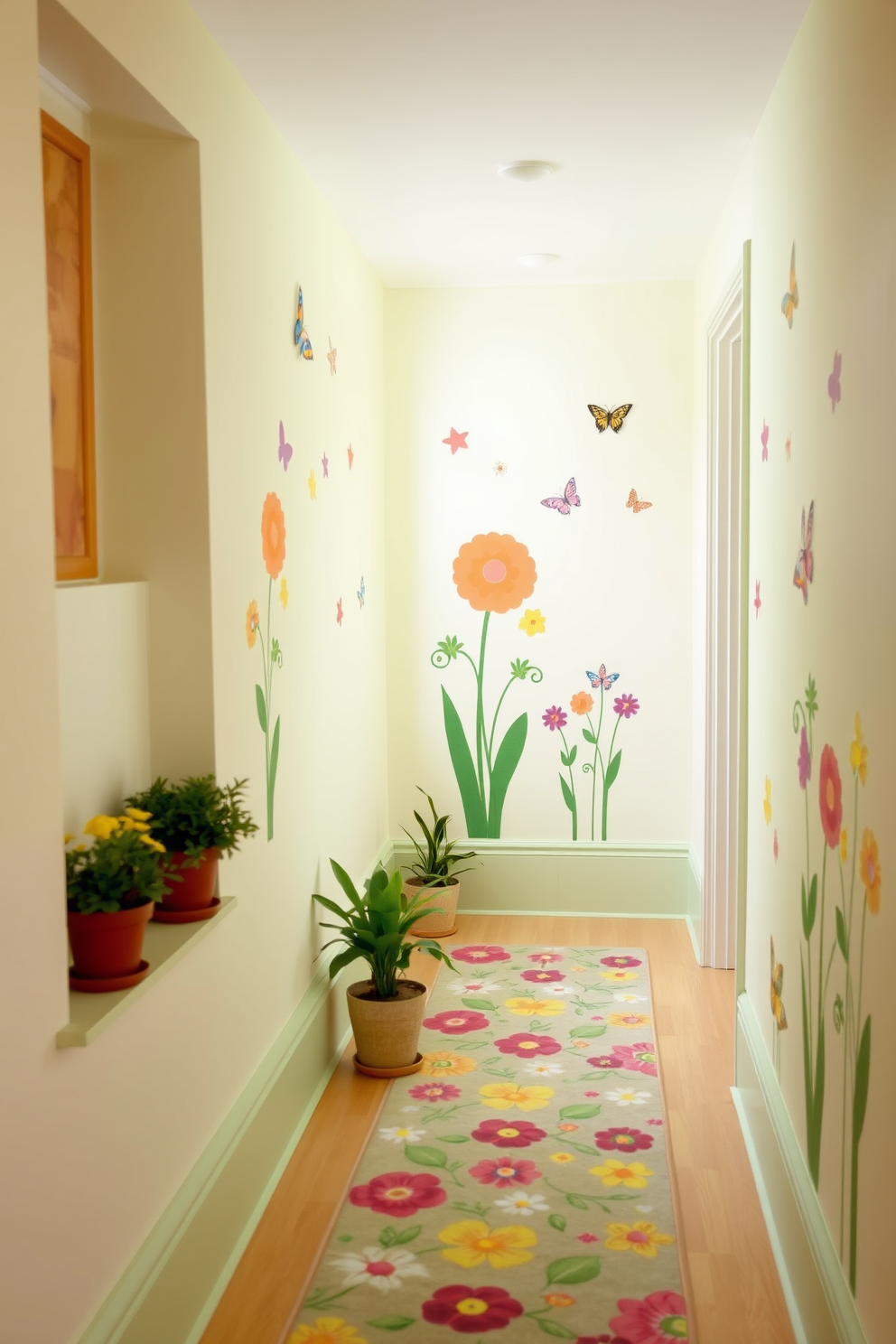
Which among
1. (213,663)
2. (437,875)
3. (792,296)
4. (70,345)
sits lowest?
(437,875)

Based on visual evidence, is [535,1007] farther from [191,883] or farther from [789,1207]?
[191,883]

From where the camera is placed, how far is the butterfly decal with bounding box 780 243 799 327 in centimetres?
238

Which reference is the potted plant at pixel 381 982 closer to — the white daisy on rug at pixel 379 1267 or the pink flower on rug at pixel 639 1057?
the pink flower on rug at pixel 639 1057

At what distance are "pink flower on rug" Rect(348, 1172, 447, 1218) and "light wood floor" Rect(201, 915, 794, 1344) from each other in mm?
51

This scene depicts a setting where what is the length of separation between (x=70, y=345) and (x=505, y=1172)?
81.4 inches

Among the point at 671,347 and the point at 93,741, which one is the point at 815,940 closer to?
the point at 93,741

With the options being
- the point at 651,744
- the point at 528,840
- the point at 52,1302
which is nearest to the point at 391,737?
the point at 528,840

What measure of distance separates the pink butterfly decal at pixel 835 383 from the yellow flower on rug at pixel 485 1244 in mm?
1796

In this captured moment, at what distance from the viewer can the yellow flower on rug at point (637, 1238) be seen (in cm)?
248

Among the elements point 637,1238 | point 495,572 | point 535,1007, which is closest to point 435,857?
point 535,1007

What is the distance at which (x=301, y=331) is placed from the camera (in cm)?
312

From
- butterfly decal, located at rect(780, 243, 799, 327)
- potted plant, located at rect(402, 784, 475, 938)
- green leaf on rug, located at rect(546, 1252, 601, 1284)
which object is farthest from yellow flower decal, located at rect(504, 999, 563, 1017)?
butterfly decal, located at rect(780, 243, 799, 327)

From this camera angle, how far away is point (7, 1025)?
1521 mm

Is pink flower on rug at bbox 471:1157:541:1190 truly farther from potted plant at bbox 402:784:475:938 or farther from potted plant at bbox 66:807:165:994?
potted plant at bbox 402:784:475:938
